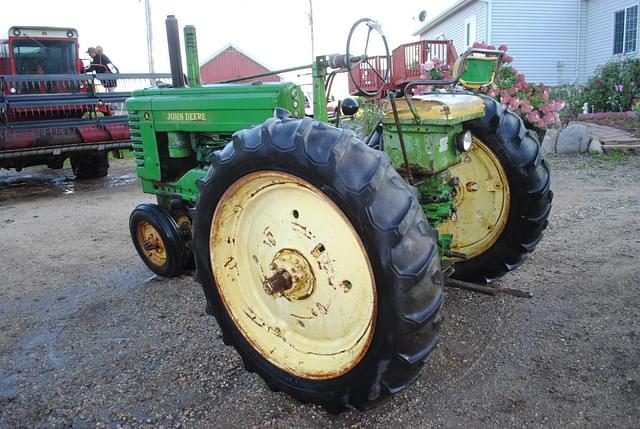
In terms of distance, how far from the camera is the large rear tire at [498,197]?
325cm

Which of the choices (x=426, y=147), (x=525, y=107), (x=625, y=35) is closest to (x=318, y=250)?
(x=426, y=147)

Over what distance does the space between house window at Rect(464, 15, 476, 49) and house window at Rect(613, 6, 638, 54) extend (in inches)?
180

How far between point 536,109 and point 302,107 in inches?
231

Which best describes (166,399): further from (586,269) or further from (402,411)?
(586,269)

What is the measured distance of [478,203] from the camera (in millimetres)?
3465

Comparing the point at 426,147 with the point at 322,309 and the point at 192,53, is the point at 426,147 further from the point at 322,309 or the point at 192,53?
the point at 192,53

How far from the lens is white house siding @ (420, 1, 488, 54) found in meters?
19.1

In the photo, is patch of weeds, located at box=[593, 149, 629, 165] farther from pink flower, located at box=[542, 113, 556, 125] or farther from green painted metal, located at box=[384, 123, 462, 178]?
green painted metal, located at box=[384, 123, 462, 178]

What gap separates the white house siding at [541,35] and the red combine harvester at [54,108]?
13009mm

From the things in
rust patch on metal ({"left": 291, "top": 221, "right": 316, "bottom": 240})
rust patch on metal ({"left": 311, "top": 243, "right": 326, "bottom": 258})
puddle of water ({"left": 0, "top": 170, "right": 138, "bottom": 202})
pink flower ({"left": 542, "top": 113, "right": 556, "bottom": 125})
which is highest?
pink flower ({"left": 542, "top": 113, "right": 556, "bottom": 125})

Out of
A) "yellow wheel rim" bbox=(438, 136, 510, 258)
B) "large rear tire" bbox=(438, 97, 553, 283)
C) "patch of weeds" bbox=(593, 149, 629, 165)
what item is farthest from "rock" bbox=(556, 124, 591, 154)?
"yellow wheel rim" bbox=(438, 136, 510, 258)

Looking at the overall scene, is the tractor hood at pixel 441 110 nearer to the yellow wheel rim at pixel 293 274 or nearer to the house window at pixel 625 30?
the yellow wheel rim at pixel 293 274

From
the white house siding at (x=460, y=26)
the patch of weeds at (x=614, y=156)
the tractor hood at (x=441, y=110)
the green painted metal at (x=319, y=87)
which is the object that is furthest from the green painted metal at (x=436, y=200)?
the white house siding at (x=460, y=26)

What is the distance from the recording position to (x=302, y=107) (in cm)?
364
